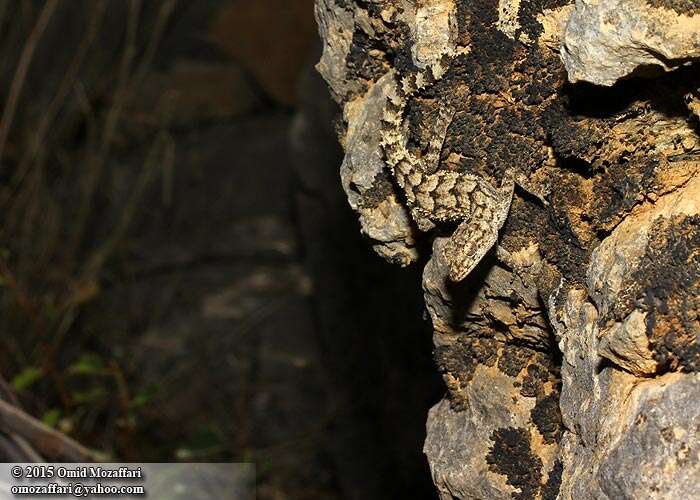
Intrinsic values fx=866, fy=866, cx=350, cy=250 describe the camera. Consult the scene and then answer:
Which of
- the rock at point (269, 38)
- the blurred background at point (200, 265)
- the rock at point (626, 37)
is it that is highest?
the rock at point (626, 37)

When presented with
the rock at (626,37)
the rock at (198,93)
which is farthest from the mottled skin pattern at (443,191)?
the rock at (198,93)

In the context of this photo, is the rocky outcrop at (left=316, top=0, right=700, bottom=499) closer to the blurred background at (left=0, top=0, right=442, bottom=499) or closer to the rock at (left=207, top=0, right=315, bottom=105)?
the blurred background at (left=0, top=0, right=442, bottom=499)

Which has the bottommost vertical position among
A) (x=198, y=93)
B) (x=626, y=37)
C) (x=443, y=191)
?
(x=198, y=93)

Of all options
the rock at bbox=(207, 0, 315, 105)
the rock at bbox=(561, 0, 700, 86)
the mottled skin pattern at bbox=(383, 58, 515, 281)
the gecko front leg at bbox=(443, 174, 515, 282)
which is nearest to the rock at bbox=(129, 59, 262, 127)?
the rock at bbox=(207, 0, 315, 105)

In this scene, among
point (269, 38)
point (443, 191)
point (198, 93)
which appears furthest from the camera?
point (198, 93)

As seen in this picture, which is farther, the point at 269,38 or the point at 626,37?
the point at 269,38

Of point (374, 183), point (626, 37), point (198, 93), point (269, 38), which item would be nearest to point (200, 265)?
point (198, 93)

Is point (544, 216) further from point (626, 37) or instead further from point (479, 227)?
point (626, 37)

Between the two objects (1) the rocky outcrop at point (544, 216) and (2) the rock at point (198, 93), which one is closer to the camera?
(1) the rocky outcrop at point (544, 216)

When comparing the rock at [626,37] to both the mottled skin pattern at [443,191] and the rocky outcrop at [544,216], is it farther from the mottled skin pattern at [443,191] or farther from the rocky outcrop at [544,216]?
the mottled skin pattern at [443,191]
